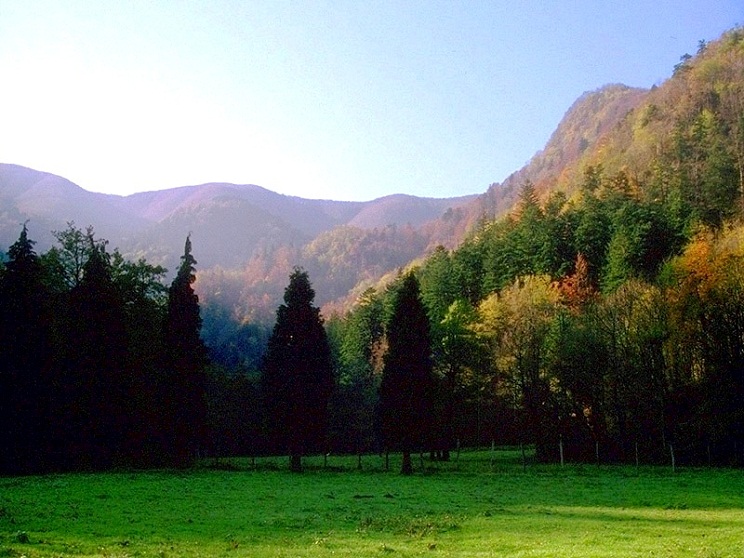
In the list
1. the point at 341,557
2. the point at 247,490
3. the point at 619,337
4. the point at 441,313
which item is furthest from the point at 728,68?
the point at 341,557

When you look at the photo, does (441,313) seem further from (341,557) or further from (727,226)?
(341,557)

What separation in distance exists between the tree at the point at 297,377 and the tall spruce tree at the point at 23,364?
58.6ft

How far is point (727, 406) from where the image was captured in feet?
179

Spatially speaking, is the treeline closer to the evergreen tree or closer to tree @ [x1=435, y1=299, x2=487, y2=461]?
the evergreen tree

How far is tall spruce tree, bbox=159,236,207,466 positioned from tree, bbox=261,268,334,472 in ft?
20.0

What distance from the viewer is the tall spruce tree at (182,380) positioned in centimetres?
5609

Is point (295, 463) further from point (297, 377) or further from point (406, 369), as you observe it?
point (406, 369)

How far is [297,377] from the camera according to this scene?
56625 millimetres

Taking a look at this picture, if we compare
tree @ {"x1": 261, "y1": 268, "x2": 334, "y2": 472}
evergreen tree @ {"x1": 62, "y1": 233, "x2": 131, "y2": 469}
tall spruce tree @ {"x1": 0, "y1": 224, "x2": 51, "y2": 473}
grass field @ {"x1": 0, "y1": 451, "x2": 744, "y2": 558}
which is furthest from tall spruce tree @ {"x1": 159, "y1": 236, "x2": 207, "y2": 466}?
grass field @ {"x1": 0, "y1": 451, "x2": 744, "y2": 558}

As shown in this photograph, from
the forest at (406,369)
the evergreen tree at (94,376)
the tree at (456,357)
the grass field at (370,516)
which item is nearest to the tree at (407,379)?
the forest at (406,369)

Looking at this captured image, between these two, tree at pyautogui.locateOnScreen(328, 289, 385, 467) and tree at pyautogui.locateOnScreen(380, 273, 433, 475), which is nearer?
tree at pyautogui.locateOnScreen(380, 273, 433, 475)

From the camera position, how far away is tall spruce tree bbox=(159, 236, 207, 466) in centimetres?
5609

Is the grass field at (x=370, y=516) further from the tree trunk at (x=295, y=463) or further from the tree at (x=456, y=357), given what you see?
the tree at (x=456, y=357)

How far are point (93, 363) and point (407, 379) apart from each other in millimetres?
25534
